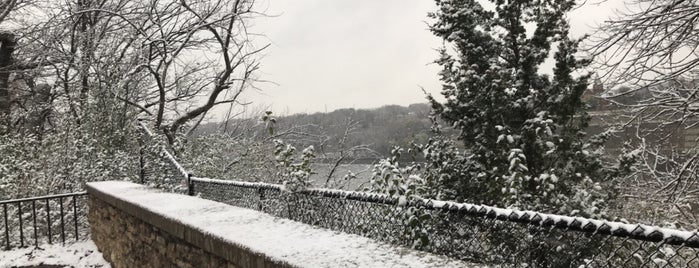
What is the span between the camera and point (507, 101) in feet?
31.2

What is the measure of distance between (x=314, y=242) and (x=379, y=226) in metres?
0.90

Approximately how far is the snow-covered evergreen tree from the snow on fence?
4.82m

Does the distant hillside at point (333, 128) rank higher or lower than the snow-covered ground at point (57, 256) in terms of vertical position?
higher

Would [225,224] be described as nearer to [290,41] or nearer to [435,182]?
[435,182]

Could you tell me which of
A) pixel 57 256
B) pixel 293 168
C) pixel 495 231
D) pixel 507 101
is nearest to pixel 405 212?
pixel 495 231

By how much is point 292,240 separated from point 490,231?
1.19 metres

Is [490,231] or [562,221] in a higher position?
[562,221]

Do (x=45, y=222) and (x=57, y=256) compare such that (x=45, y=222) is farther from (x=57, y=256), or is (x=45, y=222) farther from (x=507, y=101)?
(x=507, y=101)

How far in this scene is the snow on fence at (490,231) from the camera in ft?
6.66

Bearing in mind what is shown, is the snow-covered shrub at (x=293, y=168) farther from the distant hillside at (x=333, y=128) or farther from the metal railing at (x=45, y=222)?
the distant hillside at (x=333, y=128)

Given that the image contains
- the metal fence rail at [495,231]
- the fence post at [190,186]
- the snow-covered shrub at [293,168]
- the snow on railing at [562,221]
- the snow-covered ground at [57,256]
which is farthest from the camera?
the snow-covered ground at [57,256]

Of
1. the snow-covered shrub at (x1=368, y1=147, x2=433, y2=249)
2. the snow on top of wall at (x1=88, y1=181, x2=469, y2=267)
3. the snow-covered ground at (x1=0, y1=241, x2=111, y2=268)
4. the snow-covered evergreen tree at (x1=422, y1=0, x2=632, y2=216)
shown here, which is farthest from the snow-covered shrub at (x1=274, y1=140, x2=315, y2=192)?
the snow-covered evergreen tree at (x1=422, y1=0, x2=632, y2=216)

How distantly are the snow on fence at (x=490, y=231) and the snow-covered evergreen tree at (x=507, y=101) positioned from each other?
4.82 meters

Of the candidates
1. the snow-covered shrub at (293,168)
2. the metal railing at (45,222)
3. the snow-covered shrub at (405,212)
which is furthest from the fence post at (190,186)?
the snow-covered shrub at (405,212)
